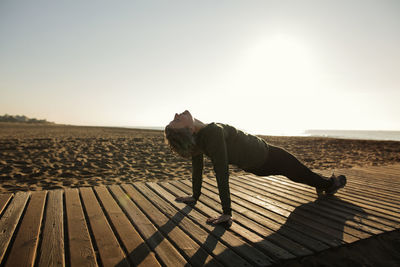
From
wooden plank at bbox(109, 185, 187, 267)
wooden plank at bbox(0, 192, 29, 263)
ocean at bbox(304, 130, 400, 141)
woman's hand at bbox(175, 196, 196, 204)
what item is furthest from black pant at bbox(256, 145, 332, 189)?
ocean at bbox(304, 130, 400, 141)

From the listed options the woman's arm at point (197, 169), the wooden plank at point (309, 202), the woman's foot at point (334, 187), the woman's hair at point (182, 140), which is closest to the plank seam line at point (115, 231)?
the woman's hair at point (182, 140)

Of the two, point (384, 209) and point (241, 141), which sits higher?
point (241, 141)

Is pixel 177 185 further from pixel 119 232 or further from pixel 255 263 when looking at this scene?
pixel 255 263

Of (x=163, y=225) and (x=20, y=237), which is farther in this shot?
(x=163, y=225)

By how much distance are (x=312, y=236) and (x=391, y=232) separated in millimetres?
942

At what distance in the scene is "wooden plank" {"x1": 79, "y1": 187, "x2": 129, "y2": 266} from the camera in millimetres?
1755

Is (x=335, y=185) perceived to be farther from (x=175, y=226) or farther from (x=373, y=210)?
(x=175, y=226)

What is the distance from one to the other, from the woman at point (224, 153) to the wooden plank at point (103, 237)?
3.17 feet

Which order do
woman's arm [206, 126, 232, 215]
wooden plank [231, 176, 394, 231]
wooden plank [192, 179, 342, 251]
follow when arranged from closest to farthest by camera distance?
wooden plank [192, 179, 342, 251] < woman's arm [206, 126, 232, 215] < wooden plank [231, 176, 394, 231]

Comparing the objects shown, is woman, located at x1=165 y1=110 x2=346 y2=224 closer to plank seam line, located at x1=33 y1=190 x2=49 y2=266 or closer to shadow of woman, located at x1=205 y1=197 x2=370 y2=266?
shadow of woman, located at x1=205 y1=197 x2=370 y2=266

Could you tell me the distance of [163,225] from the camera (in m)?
2.41

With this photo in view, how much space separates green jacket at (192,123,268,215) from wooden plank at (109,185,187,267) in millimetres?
729

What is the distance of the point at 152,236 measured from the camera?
2.15 meters

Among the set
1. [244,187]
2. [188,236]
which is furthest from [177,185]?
[188,236]
